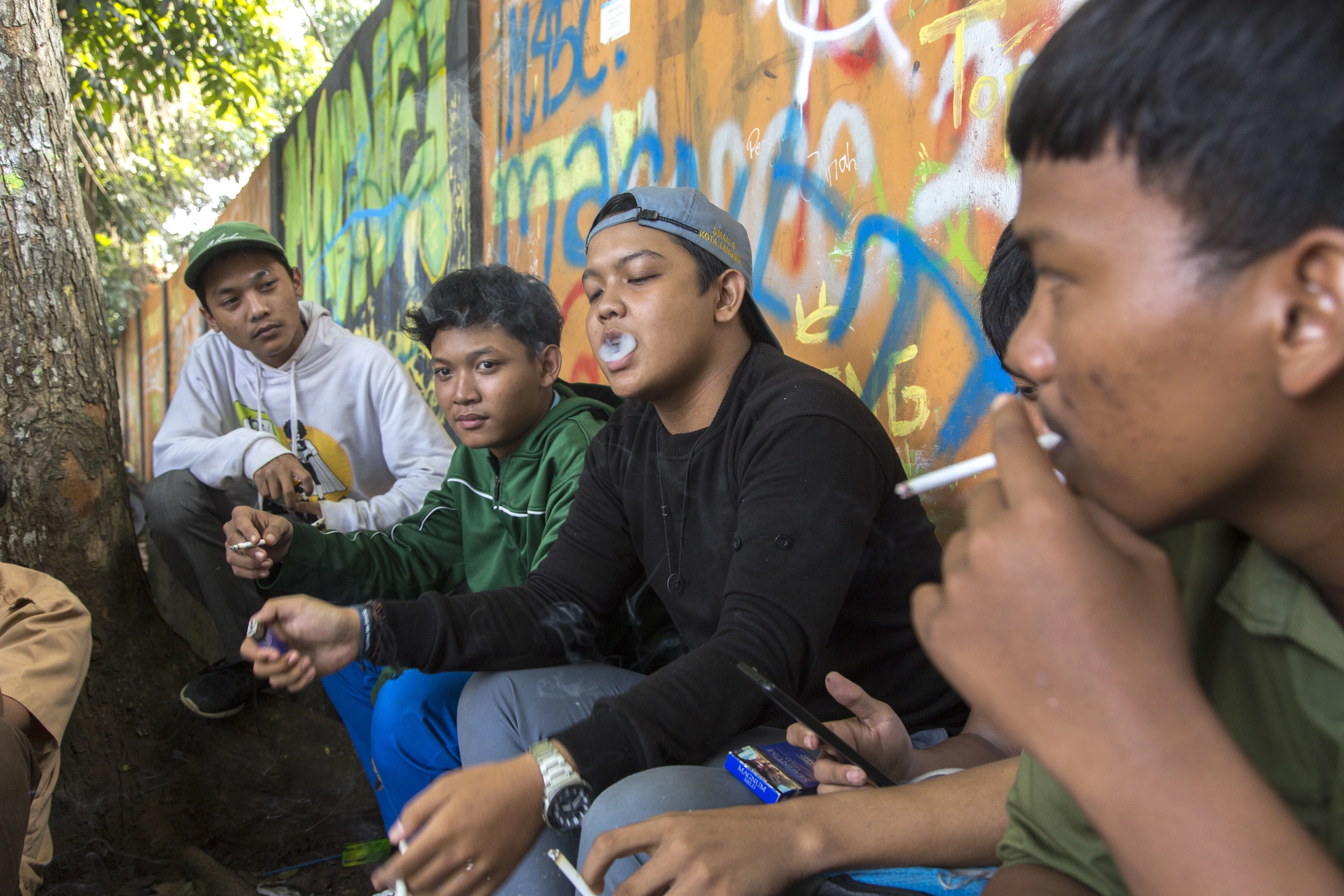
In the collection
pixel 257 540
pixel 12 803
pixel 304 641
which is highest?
pixel 257 540

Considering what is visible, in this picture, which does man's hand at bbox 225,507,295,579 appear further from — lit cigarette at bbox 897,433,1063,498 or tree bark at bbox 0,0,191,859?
lit cigarette at bbox 897,433,1063,498

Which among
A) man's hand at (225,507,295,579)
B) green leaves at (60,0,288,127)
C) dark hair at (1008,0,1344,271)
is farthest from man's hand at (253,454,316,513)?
green leaves at (60,0,288,127)

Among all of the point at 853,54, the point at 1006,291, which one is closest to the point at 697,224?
the point at 1006,291

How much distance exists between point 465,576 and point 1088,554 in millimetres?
2313

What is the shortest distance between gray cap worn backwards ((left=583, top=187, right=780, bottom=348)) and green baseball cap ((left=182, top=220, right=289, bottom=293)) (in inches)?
83.0

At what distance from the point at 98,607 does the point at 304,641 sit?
177 cm

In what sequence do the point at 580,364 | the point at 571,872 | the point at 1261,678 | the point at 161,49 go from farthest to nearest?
the point at 161,49 < the point at 580,364 < the point at 571,872 < the point at 1261,678

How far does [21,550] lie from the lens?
2988 millimetres

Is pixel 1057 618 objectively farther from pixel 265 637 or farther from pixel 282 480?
pixel 282 480

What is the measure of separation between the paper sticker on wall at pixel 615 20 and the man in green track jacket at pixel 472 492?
168 centimetres

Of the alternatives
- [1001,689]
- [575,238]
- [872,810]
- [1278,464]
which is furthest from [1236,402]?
[575,238]

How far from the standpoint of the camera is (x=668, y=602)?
2006 millimetres

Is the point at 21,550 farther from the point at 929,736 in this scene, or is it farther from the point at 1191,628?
the point at 1191,628

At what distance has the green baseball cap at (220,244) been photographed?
361 centimetres
